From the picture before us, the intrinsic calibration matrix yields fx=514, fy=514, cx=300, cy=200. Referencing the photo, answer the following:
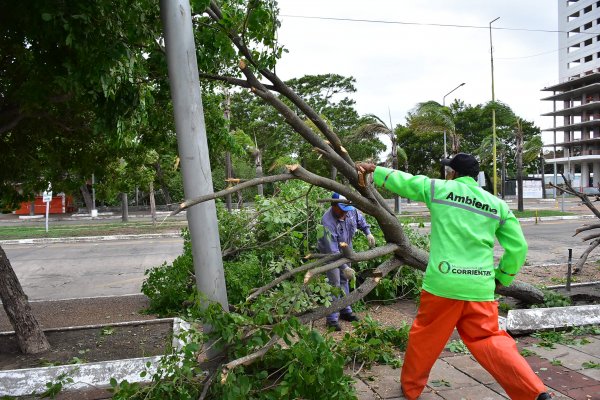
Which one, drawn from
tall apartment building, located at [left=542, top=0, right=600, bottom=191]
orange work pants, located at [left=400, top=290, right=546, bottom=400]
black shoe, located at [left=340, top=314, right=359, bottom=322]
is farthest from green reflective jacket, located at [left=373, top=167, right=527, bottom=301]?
tall apartment building, located at [left=542, top=0, right=600, bottom=191]

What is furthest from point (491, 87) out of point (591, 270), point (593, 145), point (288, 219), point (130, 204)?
point (593, 145)

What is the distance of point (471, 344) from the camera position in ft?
11.7

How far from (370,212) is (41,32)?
131 inches

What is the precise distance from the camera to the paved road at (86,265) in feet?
31.3

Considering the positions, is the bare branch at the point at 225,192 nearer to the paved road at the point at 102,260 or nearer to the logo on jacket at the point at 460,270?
the logo on jacket at the point at 460,270

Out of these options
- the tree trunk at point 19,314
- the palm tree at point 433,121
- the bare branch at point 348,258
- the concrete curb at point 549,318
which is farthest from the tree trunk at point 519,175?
the tree trunk at point 19,314

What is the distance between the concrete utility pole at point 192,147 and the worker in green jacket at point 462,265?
118 cm

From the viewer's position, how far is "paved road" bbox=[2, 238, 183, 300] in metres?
9.53

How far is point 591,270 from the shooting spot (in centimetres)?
967

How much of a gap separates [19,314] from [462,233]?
4.35 m

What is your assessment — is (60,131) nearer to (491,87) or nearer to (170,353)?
(170,353)

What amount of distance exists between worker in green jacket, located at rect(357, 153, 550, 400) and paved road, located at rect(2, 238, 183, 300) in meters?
6.66

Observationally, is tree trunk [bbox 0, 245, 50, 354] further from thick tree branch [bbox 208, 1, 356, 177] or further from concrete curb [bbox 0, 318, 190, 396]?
thick tree branch [bbox 208, 1, 356, 177]

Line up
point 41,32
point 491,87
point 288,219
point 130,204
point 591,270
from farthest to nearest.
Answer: point 130,204 < point 491,87 < point 591,270 < point 288,219 < point 41,32
